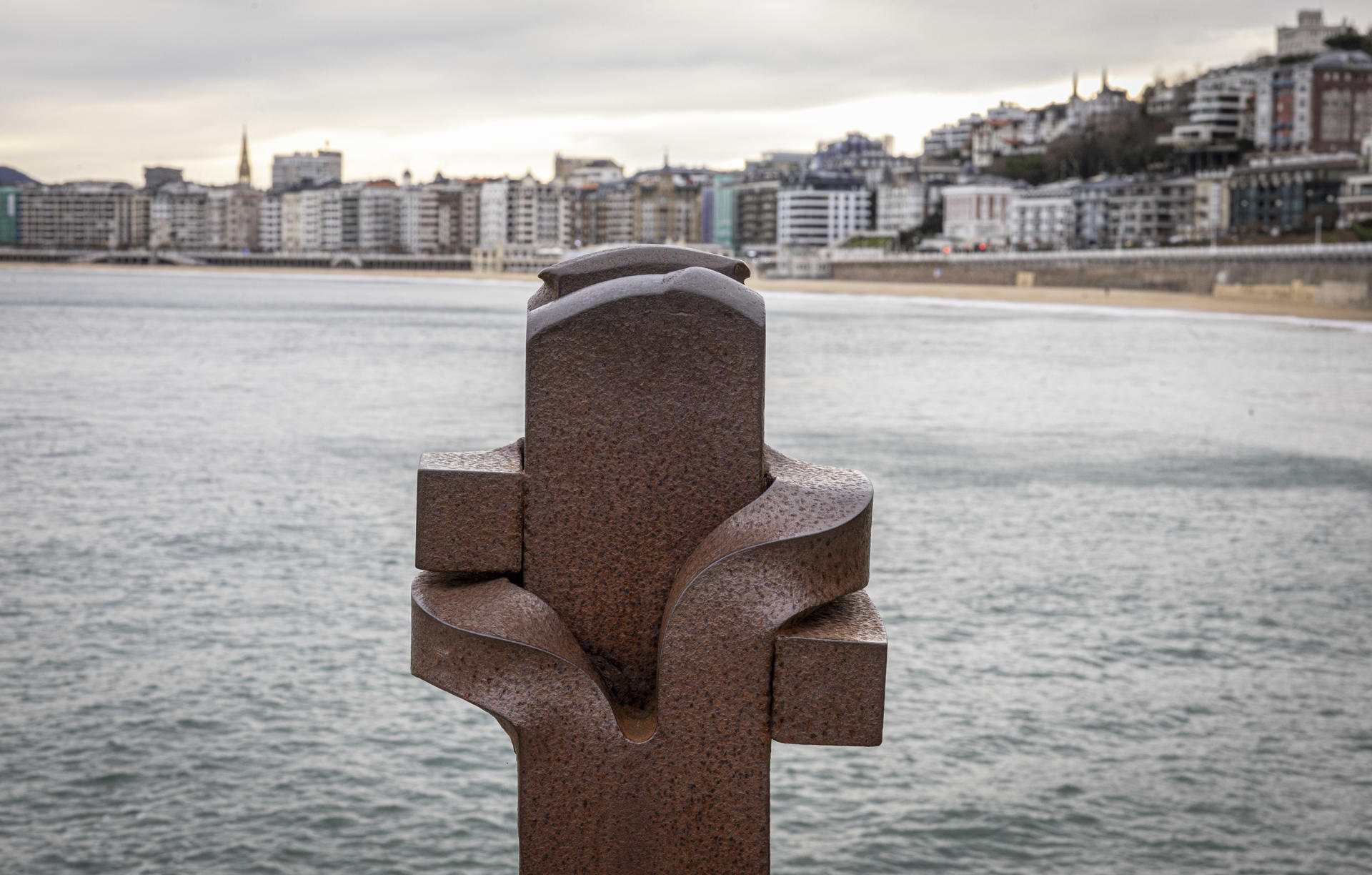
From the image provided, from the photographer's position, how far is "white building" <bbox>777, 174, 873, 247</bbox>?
133 m

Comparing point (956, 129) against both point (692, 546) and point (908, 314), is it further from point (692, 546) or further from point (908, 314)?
point (692, 546)

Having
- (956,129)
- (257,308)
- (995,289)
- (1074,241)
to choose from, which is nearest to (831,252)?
(1074,241)

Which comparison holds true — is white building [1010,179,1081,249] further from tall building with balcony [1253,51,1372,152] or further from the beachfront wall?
tall building with balcony [1253,51,1372,152]

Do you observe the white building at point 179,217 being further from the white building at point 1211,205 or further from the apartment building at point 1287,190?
the apartment building at point 1287,190

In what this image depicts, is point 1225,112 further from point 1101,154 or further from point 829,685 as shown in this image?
point 829,685

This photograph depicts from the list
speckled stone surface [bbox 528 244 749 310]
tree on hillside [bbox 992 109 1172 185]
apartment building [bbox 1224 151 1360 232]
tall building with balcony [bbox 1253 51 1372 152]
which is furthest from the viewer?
tree on hillside [bbox 992 109 1172 185]

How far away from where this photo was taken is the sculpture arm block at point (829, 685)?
7.59 feet


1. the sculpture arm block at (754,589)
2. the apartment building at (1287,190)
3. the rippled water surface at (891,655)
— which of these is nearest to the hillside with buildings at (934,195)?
the apartment building at (1287,190)

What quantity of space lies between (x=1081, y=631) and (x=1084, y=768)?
8.05ft

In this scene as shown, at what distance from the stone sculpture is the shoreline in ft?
128

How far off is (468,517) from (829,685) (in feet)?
2.04

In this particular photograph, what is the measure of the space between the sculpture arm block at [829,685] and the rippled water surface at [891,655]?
3.81 metres

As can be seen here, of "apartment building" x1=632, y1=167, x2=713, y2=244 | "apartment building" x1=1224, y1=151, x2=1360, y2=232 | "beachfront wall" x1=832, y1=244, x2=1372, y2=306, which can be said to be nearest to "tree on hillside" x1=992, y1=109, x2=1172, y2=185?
"apartment building" x1=1224, y1=151, x2=1360, y2=232

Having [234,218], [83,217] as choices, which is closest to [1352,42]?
[234,218]
